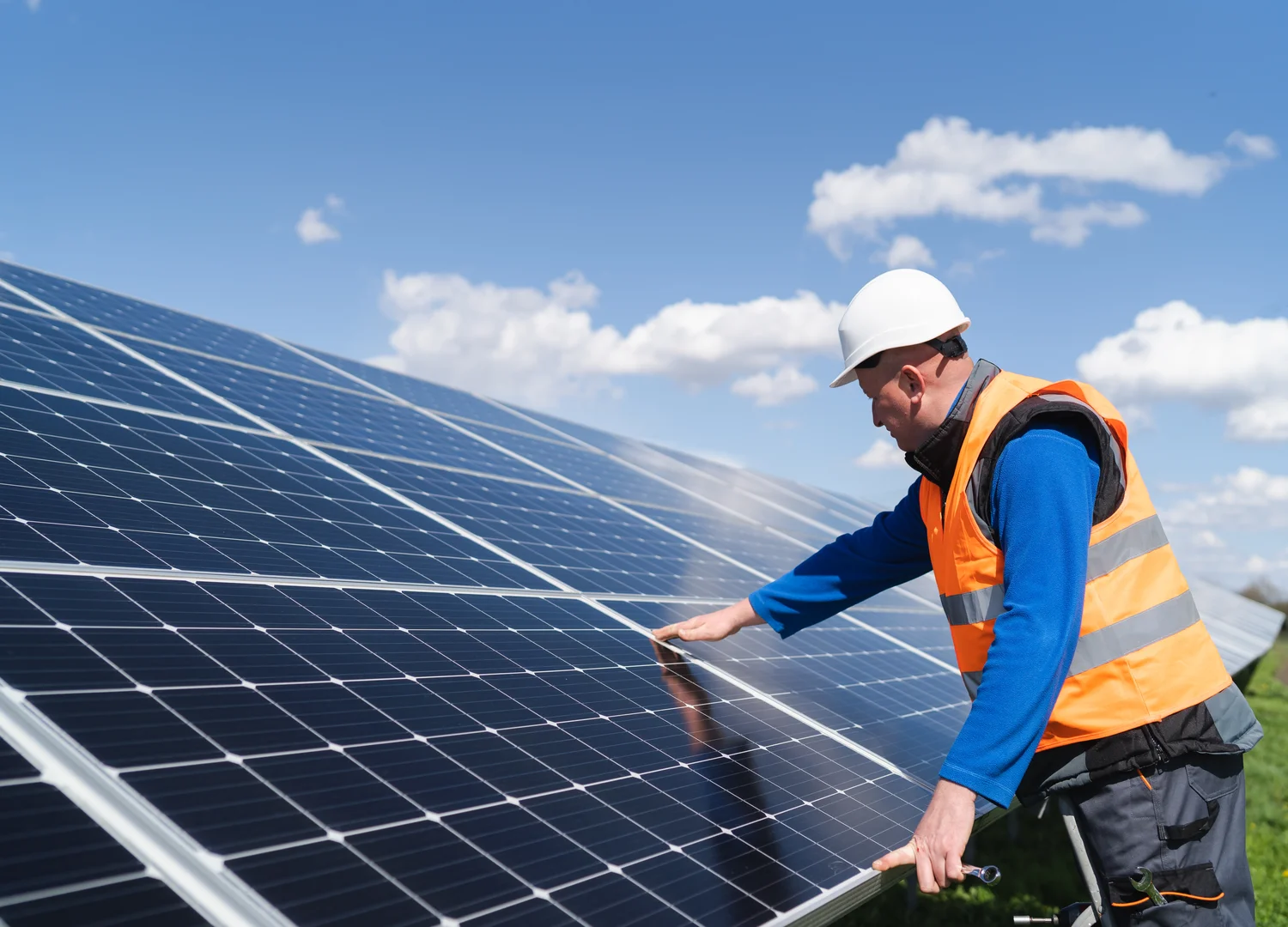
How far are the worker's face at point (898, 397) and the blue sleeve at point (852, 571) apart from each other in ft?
2.83

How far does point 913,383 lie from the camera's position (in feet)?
15.6

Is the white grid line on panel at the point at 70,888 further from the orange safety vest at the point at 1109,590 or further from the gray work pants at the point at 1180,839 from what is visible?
the gray work pants at the point at 1180,839

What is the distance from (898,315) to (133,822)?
12.1 ft

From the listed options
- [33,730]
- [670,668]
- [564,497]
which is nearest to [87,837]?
[33,730]

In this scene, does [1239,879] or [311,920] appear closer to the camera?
[311,920]

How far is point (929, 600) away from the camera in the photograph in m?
13.8

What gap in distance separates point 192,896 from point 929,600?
1233 centimetres

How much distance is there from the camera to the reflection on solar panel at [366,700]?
2.87 metres

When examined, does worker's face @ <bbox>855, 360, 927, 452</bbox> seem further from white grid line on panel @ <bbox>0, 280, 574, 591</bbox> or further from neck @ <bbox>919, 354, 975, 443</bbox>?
white grid line on panel @ <bbox>0, 280, 574, 591</bbox>

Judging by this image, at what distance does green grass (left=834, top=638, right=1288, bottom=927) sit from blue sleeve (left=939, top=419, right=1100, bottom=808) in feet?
21.3

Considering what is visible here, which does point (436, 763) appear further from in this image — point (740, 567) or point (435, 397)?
point (435, 397)

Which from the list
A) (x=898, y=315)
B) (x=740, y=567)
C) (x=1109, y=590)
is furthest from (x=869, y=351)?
(x=740, y=567)

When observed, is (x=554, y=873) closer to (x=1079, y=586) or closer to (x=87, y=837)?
(x=87, y=837)

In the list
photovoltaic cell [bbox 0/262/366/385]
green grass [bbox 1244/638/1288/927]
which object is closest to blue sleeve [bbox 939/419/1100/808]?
green grass [bbox 1244/638/1288/927]
